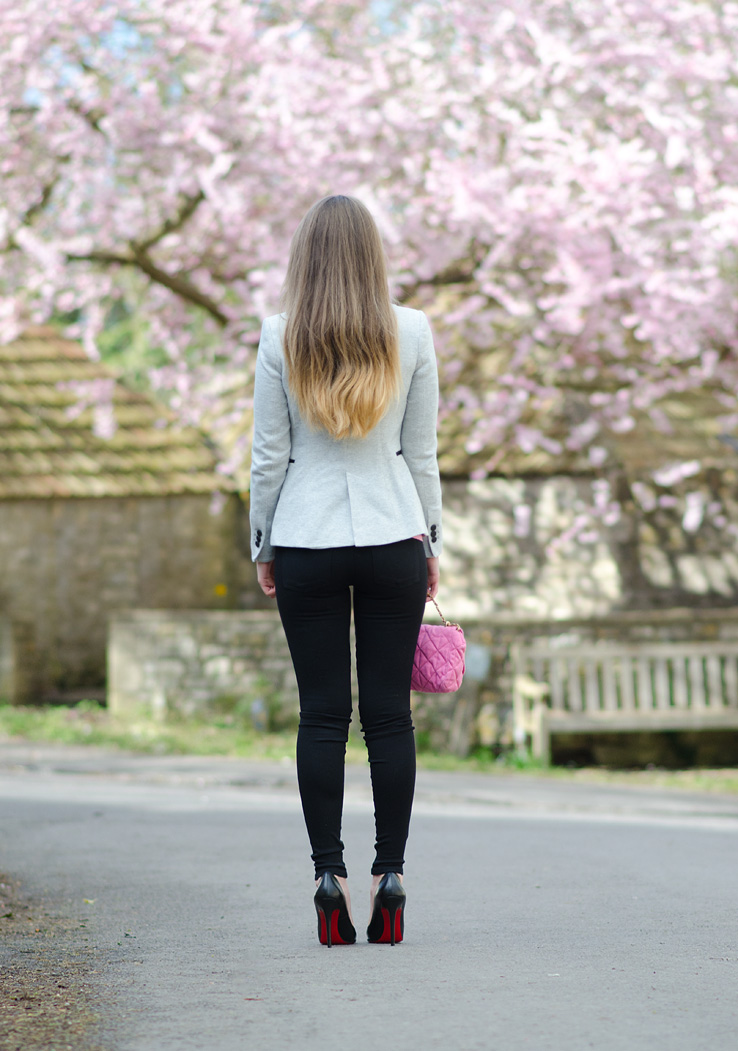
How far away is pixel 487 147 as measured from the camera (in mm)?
13562

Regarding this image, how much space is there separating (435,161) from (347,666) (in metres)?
9.99

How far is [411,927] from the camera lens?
13.9 feet

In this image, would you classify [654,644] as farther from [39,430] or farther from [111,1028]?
[111,1028]

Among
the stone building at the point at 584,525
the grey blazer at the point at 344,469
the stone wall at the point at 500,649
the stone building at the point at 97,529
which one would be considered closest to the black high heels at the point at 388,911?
the grey blazer at the point at 344,469

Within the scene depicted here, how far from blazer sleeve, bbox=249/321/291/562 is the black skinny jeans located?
87mm

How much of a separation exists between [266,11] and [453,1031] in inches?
521

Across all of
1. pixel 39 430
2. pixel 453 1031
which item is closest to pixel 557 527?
pixel 39 430

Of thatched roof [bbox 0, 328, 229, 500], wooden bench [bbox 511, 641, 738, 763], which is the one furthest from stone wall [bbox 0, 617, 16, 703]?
wooden bench [bbox 511, 641, 738, 763]

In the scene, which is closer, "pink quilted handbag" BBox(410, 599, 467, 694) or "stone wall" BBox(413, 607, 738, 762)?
"pink quilted handbag" BBox(410, 599, 467, 694)

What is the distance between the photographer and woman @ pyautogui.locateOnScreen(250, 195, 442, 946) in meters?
3.95

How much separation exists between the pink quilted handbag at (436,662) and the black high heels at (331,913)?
0.63 meters

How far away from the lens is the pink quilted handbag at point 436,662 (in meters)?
4.21

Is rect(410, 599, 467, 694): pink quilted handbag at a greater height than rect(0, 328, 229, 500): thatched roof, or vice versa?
rect(0, 328, 229, 500): thatched roof

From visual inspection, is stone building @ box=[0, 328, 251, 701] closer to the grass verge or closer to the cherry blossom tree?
the cherry blossom tree
